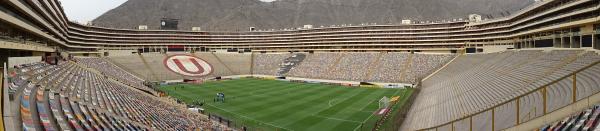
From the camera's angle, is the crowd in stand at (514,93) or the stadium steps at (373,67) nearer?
the crowd in stand at (514,93)

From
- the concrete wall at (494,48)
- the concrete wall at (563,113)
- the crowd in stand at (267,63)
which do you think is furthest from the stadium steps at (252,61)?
the concrete wall at (563,113)

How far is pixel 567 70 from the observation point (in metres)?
24.5

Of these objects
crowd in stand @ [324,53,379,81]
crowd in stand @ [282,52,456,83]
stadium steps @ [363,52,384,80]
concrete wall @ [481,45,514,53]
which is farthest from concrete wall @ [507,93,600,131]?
concrete wall @ [481,45,514,53]

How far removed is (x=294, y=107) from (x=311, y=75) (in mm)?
35731

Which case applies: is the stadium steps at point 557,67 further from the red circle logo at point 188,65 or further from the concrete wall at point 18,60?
the red circle logo at point 188,65

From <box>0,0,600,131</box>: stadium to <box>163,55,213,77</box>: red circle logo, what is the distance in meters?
0.39

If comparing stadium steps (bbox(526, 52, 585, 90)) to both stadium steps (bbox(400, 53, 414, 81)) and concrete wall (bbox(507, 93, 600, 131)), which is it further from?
stadium steps (bbox(400, 53, 414, 81))

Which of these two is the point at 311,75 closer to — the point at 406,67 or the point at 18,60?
the point at 406,67

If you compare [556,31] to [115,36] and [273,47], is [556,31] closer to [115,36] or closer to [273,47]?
[273,47]

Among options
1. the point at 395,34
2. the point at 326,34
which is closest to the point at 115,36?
the point at 326,34

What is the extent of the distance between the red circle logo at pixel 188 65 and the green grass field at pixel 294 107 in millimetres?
21164

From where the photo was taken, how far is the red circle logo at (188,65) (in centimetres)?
8018

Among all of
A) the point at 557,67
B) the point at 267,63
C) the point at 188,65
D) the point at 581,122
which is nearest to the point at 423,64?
the point at 267,63

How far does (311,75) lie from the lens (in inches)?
3039
